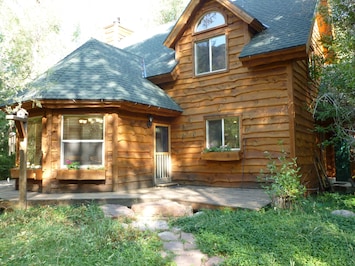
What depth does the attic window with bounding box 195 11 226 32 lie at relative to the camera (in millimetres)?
8500

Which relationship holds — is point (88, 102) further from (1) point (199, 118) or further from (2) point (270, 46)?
(2) point (270, 46)

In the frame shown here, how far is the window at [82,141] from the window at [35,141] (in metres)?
0.84

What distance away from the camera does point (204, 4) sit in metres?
8.73

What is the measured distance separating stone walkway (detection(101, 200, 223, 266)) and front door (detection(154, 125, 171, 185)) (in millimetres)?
3254

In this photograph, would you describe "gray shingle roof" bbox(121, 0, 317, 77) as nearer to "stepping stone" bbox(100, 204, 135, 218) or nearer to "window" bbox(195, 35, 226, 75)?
"window" bbox(195, 35, 226, 75)

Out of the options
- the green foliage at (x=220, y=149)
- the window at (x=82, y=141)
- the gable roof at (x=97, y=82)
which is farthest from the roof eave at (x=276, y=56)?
the window at (x=82, y=141)

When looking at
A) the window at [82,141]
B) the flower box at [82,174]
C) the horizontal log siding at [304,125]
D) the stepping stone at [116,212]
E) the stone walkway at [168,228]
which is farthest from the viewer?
the horizontal log siding at [304,125]

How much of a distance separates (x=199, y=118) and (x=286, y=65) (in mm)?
2834

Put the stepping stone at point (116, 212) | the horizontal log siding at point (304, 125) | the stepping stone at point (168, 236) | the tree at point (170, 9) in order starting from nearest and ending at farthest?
1. the stepping stone at point (168, 236)
2. the stepping stone at point (116, 212)
3. the horizontal log siding at point (304, 125)
4. the tree at point (170, 9)

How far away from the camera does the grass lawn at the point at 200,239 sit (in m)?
3.08

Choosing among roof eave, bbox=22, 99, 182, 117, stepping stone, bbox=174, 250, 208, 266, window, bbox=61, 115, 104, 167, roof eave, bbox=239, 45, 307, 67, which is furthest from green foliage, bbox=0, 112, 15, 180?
stepping stone, bbox=174, 250, 208, 266

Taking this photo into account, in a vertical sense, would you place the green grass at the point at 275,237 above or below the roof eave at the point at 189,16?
below

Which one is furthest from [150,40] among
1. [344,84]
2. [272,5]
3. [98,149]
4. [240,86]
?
[344,84]

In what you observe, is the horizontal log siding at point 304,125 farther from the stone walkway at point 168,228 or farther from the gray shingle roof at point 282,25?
the stone walkway at point 168,228
